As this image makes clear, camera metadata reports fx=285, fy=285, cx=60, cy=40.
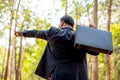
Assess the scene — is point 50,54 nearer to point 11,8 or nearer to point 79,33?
point 79,33

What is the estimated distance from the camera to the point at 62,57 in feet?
8.98

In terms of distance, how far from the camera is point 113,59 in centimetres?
2569

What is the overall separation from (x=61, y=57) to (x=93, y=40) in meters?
0.39

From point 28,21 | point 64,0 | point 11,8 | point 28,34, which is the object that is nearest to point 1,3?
point 11,8

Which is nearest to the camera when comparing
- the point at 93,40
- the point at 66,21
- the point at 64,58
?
the point at 93,40

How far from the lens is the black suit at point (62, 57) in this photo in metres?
2.70

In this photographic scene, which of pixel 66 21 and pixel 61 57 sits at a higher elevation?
pixel 66 21

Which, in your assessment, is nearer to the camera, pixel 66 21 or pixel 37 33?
pixel 37 33

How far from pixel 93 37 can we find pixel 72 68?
376mm

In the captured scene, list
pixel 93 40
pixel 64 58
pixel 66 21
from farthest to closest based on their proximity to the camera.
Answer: pixel 66 21
pixel 64 58
pixel 93 40

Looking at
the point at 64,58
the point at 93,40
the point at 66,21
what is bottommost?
the point at 64,58

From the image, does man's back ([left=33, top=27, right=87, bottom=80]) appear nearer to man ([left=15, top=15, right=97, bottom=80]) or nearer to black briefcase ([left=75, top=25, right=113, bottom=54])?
man ([left=15, top=15, right=97, bottom=80])

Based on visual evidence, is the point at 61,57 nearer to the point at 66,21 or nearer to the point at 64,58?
the point at 64,58

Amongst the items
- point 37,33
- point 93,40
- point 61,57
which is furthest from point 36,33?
point 93,40
